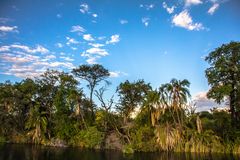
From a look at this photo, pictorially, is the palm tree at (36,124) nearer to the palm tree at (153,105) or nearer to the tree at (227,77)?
the palm tree at (153,105)

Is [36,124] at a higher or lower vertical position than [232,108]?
lower

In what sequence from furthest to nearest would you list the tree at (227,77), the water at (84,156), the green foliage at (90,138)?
the green foliage at (90,138) → the tree at (227,77) → the water at (84,156)

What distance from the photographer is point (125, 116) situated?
179ft

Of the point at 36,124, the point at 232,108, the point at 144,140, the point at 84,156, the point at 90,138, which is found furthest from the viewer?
the point at 36,124

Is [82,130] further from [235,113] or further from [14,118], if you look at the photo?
[235,113]

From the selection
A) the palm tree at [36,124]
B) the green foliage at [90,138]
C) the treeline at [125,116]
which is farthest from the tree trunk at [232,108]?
the palm tree at [36,124]

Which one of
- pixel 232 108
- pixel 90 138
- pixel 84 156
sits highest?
pixel 232 108

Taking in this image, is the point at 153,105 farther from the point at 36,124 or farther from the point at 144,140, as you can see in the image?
the point at 36,124

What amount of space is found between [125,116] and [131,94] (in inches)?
213

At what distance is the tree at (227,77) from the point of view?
133ft

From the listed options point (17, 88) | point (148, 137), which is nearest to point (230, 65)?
point (148, 137)

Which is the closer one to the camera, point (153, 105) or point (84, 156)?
point (84, 156)

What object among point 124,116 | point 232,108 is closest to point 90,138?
point 124,116

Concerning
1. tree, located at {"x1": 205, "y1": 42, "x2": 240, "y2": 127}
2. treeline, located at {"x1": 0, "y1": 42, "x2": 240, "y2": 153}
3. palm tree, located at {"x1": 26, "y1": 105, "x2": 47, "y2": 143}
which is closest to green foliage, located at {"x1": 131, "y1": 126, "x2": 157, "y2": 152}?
treeline, located at {"x1": 0, "y1": 42, "x2": 240, "y2": 153}
